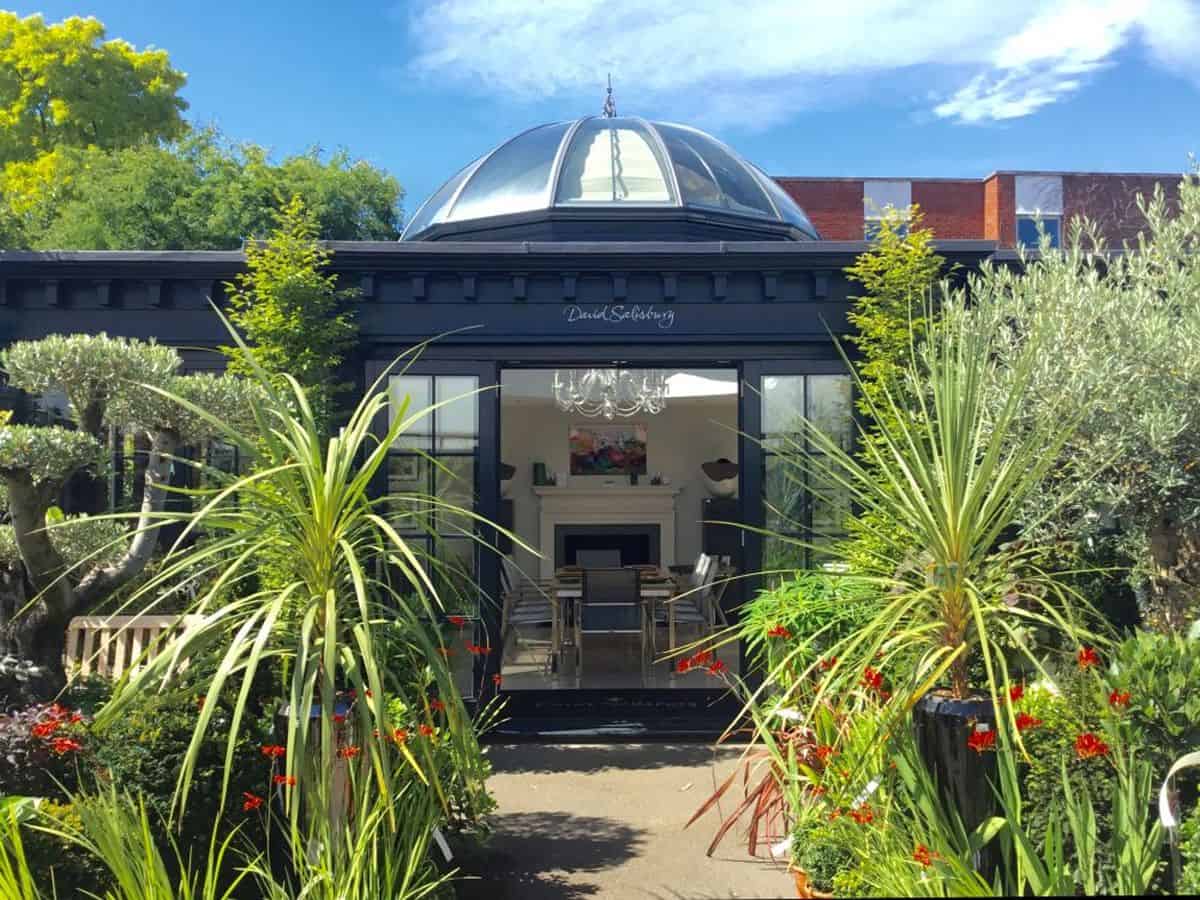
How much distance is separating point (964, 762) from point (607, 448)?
414 inches

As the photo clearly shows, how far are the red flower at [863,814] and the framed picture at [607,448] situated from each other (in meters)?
10.2

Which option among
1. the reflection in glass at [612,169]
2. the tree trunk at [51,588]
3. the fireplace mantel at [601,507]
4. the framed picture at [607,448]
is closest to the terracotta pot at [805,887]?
the tree trunk at [51,588]

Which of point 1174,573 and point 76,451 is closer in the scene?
point 76,451

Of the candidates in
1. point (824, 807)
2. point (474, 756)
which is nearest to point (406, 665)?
point (474, 756)

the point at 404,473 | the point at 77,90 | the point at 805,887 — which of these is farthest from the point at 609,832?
the point at 77,90

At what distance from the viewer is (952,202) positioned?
971 inches

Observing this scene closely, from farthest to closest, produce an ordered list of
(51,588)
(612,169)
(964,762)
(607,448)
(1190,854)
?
(607,448) < (612,169) < (51,588) < (964,762) < (1190,854)

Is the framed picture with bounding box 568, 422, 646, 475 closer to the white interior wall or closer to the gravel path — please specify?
the white interior wall

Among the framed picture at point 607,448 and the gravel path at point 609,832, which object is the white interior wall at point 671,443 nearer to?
the framed picture at point 607,448

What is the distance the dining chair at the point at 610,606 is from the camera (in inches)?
322

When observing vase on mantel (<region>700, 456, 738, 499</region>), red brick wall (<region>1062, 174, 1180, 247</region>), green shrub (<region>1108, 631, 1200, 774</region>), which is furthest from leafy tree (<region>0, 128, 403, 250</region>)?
red brick wall (<region>1062, 174, 1180, 247</region>)

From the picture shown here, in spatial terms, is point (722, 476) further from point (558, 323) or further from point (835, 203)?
point (835, 203)

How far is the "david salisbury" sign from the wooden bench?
9.90 feet

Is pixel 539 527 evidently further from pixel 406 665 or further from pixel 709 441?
pixel 406 665
